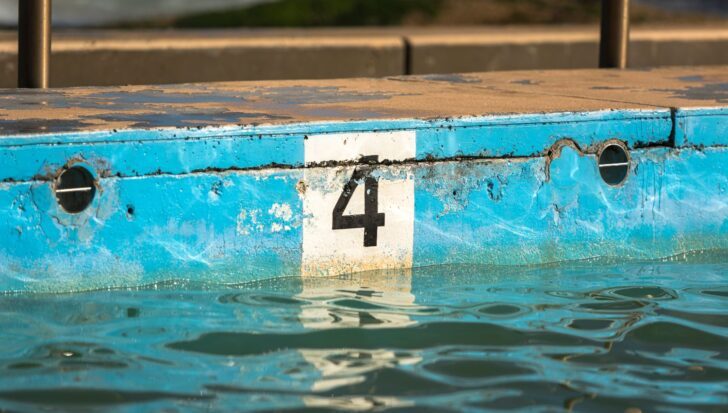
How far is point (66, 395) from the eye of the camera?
118 inches

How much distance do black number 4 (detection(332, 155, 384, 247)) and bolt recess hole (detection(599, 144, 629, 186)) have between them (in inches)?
31.9

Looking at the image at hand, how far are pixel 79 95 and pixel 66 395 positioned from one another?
189 centimetres

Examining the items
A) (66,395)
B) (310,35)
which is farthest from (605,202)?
(310,35)

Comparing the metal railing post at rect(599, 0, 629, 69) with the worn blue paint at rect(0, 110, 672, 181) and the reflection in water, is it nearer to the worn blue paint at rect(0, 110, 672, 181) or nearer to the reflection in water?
the worn blue paint at rect(0, 110, 672, 181)

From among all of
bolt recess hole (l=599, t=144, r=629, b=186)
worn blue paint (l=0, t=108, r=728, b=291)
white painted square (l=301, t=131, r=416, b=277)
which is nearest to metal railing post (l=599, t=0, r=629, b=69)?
worn blue paint (l=0, t=108, r=728, b=291)

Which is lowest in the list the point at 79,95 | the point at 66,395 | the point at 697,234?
the point at 66,395

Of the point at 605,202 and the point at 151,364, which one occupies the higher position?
the point at 605,202

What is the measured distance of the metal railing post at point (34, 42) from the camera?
4750mm

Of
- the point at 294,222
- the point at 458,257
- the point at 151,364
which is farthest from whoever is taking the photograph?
the point at 458,257

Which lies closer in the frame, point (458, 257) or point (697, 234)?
point (458, 257)

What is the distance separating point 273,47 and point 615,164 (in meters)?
3.49

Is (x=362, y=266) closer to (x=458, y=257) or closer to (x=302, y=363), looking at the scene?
(x=458, y=257)

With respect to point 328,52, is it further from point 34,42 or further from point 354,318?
point 354,318

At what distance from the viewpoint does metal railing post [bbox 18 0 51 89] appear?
4750mm
